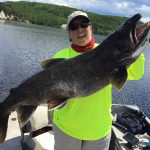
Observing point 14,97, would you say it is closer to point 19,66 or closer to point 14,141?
point 14,141

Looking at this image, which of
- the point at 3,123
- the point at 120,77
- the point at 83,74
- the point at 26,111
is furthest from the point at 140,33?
the point at 3,123

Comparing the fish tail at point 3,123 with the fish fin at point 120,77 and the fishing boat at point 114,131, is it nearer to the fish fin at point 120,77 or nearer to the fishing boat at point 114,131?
the fish fin at point 120,77

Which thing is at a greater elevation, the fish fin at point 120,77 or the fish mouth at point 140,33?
the fish mouth at point 140,33

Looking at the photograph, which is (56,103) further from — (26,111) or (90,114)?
(90,114)

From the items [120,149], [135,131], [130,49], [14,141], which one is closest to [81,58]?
[130,49]

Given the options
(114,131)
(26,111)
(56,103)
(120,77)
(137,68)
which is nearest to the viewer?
(120,77)

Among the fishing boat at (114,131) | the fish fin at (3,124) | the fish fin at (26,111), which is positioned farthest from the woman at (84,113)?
the fishing boat at (114,131)
